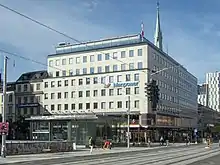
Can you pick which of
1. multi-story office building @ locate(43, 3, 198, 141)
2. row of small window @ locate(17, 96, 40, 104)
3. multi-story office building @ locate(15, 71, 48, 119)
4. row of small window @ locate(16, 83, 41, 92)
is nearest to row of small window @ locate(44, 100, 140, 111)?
multi-story office building @ locate(43, 3, 198, 141)

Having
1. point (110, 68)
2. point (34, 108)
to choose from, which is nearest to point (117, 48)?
point (110, 68)

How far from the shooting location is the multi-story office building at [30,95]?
115 meters

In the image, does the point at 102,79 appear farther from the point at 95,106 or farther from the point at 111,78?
the point at 95,106

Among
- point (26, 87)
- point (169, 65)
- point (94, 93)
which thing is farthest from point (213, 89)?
point (26, 87)

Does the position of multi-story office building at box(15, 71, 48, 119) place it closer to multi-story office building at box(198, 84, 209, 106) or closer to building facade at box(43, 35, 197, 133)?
building facade at box(43, 35, 197, 133)

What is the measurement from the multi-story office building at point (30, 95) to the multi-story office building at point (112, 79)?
2.25m

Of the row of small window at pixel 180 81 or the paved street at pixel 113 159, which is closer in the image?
the paved street at pixel 113 159

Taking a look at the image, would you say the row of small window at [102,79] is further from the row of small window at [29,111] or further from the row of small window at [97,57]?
the row of small window at [29,111]

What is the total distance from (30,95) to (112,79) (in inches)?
1044

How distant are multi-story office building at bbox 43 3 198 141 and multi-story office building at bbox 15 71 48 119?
225cm

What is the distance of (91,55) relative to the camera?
4198 inches

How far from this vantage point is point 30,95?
116m

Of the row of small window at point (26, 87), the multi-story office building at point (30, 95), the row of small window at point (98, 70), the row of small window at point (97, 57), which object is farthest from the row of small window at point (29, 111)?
the row of small window at point (97, 57)

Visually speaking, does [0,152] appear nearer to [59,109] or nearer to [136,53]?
[136,53]
